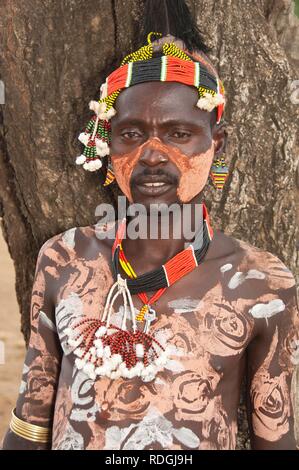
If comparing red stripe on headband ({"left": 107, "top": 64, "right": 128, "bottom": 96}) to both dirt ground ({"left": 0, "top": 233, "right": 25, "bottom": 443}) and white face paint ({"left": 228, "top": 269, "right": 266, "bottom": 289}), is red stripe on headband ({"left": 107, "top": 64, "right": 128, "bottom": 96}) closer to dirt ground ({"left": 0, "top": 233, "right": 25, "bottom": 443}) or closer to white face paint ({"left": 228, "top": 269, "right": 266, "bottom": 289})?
white face paint ({"left": 228, "top": 269, "right": 266, "bottom": 289})

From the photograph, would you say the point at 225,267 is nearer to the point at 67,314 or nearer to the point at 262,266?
the point at 262,266

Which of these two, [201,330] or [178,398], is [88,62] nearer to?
[201,330]

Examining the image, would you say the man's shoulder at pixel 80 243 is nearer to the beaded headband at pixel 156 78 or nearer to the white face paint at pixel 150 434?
the beaded headband at pixel 156 78

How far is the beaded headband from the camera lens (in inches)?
101

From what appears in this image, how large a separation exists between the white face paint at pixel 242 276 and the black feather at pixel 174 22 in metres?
0.81

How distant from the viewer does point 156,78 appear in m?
2.56

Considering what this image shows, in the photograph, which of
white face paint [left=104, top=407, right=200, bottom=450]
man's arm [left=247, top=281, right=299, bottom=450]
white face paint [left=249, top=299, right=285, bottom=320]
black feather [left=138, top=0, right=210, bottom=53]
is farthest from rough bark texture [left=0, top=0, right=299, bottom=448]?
white face paint [left=104, top=407, right=200, bottom=450]

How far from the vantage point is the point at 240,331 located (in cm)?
267

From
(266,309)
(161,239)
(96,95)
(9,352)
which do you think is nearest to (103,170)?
(96,95)

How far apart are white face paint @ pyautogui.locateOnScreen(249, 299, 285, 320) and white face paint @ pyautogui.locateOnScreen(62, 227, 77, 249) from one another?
730 mm

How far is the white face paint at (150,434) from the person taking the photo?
2.56 m

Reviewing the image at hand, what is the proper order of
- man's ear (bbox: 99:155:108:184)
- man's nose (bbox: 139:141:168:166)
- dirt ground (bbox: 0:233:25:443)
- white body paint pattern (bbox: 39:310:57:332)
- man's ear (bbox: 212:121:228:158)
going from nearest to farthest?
man's nose (bbox: 139:141:168:166) < man's ear (bbox: 212:121:228:158) < white body paint pattern (bbox: 39:310:57:332) < man's ear (bbox: 99:155:108:184) < dirt ground (bbox: 0:233:25:443)

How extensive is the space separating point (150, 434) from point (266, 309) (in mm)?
584
